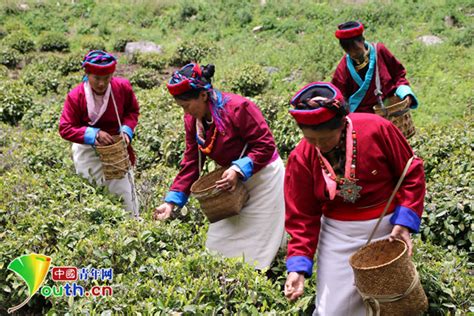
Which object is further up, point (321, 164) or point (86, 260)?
point (321, 164)

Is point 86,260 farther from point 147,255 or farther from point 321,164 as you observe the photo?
point 321,164

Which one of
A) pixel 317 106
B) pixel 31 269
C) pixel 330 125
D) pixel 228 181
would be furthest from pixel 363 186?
pixel 31 269

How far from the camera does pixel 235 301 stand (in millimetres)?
2693

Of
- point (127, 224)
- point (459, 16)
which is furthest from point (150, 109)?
point (459, 16)

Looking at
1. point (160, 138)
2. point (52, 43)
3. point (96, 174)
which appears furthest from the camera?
point (52, 43)

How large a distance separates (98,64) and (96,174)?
1.06 m

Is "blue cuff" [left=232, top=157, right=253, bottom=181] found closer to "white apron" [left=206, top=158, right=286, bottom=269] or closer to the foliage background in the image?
"white apron" [left=206, top=158, right=286, bottom=269]

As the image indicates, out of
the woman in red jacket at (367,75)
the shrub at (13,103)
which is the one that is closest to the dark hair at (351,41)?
the woman in red jacket at (367,75)

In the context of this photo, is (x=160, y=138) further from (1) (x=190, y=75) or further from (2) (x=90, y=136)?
(1) (x=190, y=75)

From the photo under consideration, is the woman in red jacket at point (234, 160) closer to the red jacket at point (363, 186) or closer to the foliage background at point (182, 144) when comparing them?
the foliage background at point (182, 144)

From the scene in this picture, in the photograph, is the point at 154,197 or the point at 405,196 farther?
the point at 154,197

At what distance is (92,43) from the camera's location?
1581 cm

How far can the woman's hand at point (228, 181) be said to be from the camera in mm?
3197

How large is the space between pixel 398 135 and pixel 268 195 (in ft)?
4.24
